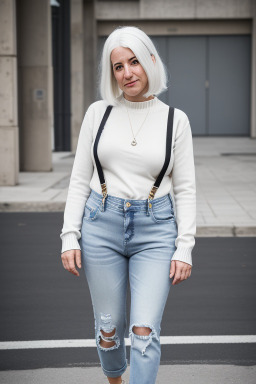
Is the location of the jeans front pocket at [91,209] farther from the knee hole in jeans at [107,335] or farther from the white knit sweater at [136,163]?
the knee hole in jeans at [107,335]

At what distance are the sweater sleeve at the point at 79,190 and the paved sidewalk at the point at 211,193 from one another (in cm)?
622

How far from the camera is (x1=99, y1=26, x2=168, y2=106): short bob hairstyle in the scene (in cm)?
329

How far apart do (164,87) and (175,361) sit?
75.3 inches

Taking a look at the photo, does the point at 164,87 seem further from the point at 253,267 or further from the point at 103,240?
the point at 253,267

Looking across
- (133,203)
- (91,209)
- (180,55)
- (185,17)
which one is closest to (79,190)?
(91,209)

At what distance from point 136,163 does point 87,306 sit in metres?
2.94

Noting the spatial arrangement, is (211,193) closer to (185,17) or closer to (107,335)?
(107,335)

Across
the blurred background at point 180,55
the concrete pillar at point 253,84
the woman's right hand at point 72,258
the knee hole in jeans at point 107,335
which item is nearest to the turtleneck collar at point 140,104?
the woman's right hand at point 72,258

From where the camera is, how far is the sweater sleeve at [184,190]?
131 inches

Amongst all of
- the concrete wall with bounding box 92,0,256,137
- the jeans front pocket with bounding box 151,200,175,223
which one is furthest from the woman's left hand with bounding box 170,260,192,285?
the concrete wall with bounding box 92,0,256,137

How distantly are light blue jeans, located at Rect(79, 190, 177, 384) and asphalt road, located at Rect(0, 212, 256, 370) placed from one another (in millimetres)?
1311

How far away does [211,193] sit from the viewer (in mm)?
13281

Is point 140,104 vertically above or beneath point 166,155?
above

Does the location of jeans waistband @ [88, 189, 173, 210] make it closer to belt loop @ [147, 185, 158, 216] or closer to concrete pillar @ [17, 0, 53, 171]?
belt loop @ [147, 185, 158, 216]
